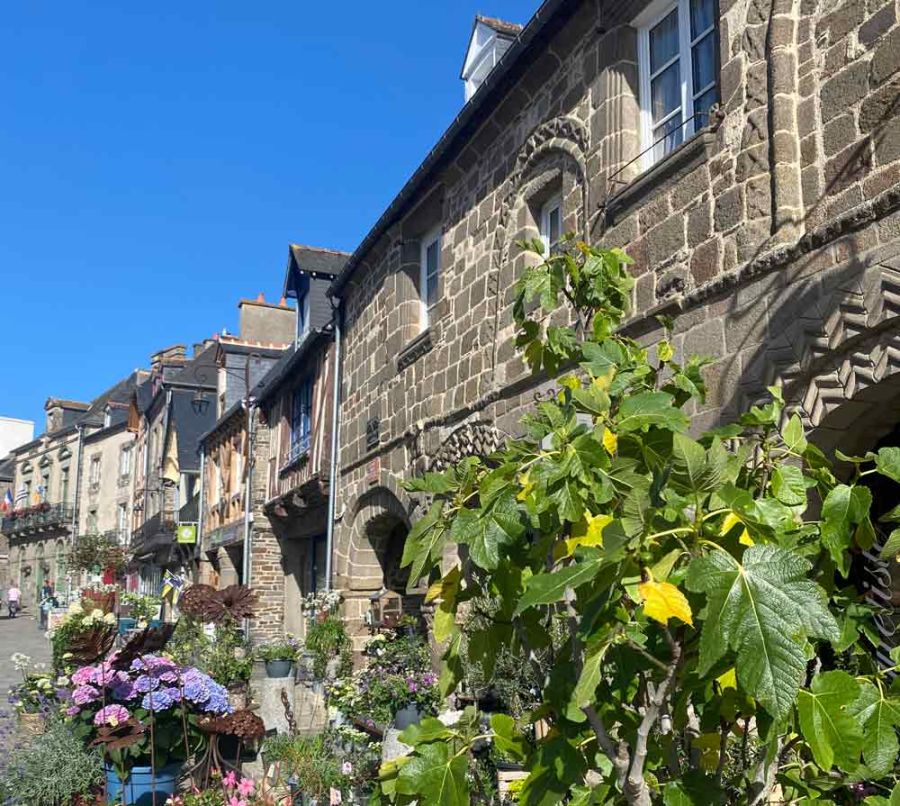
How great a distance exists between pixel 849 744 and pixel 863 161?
3408 millimetres

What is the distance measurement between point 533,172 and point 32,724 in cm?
556

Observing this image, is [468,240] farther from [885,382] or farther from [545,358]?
[545,358]

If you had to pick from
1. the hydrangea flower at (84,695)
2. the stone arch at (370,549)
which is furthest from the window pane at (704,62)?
the stone arch at (370,549)

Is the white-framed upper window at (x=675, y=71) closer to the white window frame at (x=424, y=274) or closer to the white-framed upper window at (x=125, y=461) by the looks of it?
the white window frame at (x=424, y=274)

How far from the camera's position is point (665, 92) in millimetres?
6223

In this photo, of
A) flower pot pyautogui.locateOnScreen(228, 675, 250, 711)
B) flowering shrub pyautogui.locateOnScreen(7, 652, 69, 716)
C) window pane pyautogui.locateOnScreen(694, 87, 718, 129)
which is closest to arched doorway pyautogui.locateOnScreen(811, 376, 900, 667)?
window pane pyautogui.locateOnScreen(694, 87, 718, 129)

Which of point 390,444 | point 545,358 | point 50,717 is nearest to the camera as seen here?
point 545,358

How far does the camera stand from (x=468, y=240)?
29.3ft

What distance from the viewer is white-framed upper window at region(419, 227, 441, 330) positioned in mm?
10476

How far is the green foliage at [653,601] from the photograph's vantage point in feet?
5.00

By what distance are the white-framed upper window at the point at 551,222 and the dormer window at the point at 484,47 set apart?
109 inches

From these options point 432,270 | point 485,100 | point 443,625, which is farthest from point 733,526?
point 432,270

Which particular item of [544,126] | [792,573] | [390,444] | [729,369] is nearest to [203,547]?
[390,444]

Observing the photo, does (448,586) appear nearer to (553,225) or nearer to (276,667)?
(553,225)
